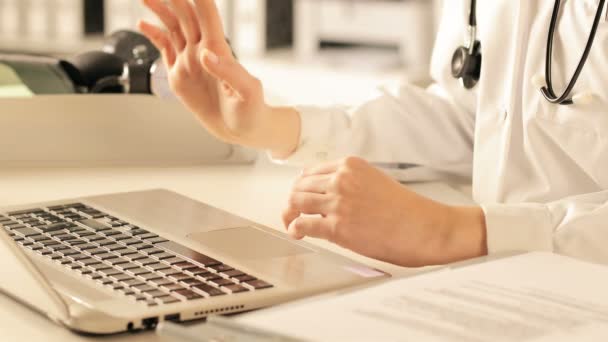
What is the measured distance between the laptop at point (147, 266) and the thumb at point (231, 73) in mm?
154

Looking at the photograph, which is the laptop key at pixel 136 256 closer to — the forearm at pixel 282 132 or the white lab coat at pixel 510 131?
the white lab coat at pixel 510 131

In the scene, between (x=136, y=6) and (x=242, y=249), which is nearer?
(x=242, y=249)

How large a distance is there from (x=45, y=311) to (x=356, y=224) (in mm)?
282

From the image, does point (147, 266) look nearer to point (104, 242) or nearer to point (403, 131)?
point (104, 242)

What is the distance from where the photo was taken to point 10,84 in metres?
1.47

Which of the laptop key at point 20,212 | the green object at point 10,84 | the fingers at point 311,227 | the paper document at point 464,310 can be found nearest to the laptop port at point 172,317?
the paper document at point 464,310

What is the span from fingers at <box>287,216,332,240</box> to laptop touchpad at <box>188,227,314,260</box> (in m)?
0.01

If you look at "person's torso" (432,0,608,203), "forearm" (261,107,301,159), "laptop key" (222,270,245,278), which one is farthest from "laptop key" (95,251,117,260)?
"person's torso" (432,0,608,203)

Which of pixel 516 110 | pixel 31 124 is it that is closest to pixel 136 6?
pixel 31 124

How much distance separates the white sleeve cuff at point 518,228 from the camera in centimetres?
92

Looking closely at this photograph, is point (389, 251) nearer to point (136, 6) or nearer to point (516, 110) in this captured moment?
point (516, 110)

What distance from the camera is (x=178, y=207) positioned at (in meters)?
1.03

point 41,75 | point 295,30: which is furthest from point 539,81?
point 295,30

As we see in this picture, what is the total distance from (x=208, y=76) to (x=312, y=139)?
20cm
